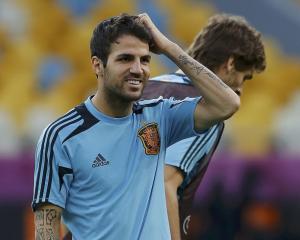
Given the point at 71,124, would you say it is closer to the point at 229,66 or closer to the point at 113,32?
the point at 113,32

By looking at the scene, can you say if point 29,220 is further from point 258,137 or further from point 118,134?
point 118,134

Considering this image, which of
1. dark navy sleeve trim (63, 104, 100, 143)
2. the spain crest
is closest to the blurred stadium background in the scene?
the spain crest

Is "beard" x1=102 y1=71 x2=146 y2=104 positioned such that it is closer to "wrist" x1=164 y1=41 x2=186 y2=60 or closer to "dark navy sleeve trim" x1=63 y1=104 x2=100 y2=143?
"dark navy sleeve trim" x1=63 y1=104 x2=100 y2=143

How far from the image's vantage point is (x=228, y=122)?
27.9 feet

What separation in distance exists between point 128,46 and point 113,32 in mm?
77

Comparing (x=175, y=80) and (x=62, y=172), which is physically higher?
(x=175, y=80)

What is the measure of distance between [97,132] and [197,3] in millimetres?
6532

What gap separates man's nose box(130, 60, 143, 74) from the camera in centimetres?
382

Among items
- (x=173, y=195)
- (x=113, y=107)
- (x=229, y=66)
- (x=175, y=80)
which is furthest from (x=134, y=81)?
(x=229, y=66)

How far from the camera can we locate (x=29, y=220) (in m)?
7.84

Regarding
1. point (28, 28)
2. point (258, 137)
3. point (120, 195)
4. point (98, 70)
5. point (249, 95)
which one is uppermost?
point (28, 28)

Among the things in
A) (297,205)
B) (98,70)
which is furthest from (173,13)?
(98,70)

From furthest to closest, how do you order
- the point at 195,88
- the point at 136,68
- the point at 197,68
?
the point at 195,88 < the point at 197,68 < the point at 136,68

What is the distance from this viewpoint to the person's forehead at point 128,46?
387 centimetres
